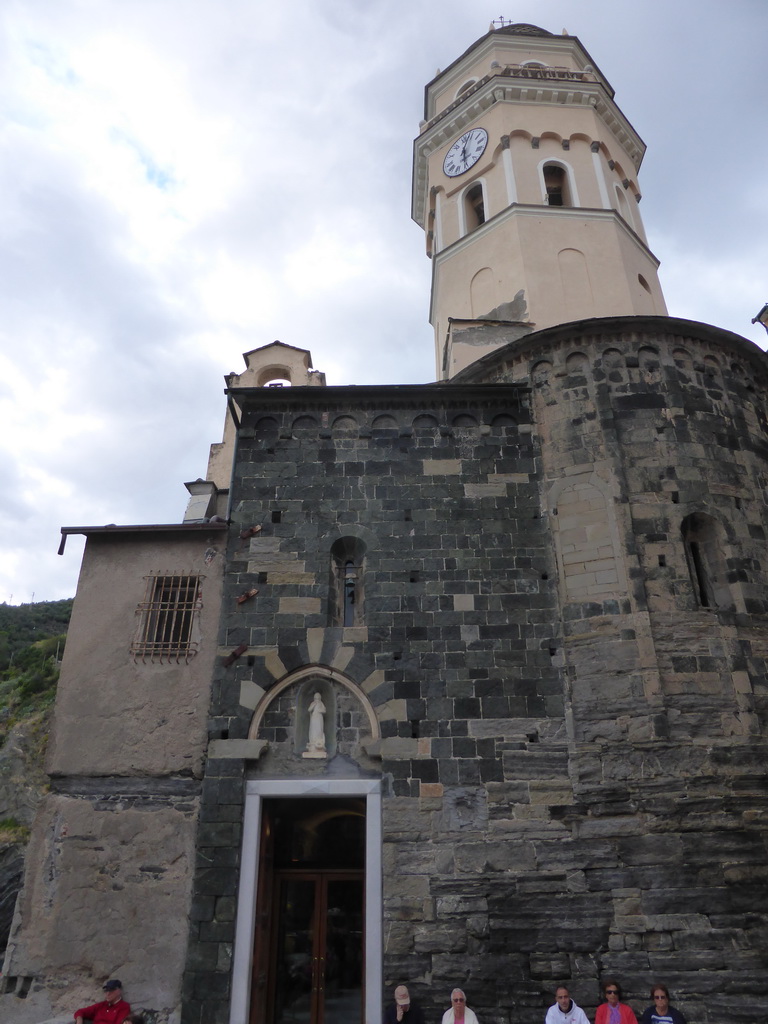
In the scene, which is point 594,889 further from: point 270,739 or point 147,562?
point 147,562

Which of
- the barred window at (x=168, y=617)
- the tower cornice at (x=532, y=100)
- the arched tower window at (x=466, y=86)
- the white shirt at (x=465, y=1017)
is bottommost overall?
the white shirt at (x=465, y=1017)

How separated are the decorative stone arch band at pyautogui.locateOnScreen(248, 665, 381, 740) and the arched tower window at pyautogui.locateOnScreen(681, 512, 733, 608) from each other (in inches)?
180

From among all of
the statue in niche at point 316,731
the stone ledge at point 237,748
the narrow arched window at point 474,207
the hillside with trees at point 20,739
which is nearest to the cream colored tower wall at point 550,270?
the narrow arched window at point 474,207

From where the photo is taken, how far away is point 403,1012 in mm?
7070

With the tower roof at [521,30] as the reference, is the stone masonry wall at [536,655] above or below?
below

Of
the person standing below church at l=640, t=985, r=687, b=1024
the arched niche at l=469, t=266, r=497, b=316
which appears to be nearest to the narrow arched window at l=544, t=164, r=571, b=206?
the arched niche at l=469, t=266, r=497, b=316

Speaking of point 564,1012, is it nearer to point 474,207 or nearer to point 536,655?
point 536,655

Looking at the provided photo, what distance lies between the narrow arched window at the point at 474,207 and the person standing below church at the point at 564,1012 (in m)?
14.2

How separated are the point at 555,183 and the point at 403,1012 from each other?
51.4 ft

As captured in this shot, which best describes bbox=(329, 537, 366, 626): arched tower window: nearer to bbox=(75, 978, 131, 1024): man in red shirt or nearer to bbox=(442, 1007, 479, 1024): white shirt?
bbox=(442, 1007, 479, 1024): white shirt

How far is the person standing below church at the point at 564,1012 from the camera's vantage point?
22.8 feet

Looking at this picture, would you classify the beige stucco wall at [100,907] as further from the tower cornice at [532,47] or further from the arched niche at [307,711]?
the tower cornice at [532,47]

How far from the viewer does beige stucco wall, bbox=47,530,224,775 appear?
9.12m

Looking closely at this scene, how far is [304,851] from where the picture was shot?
941 centimetres
